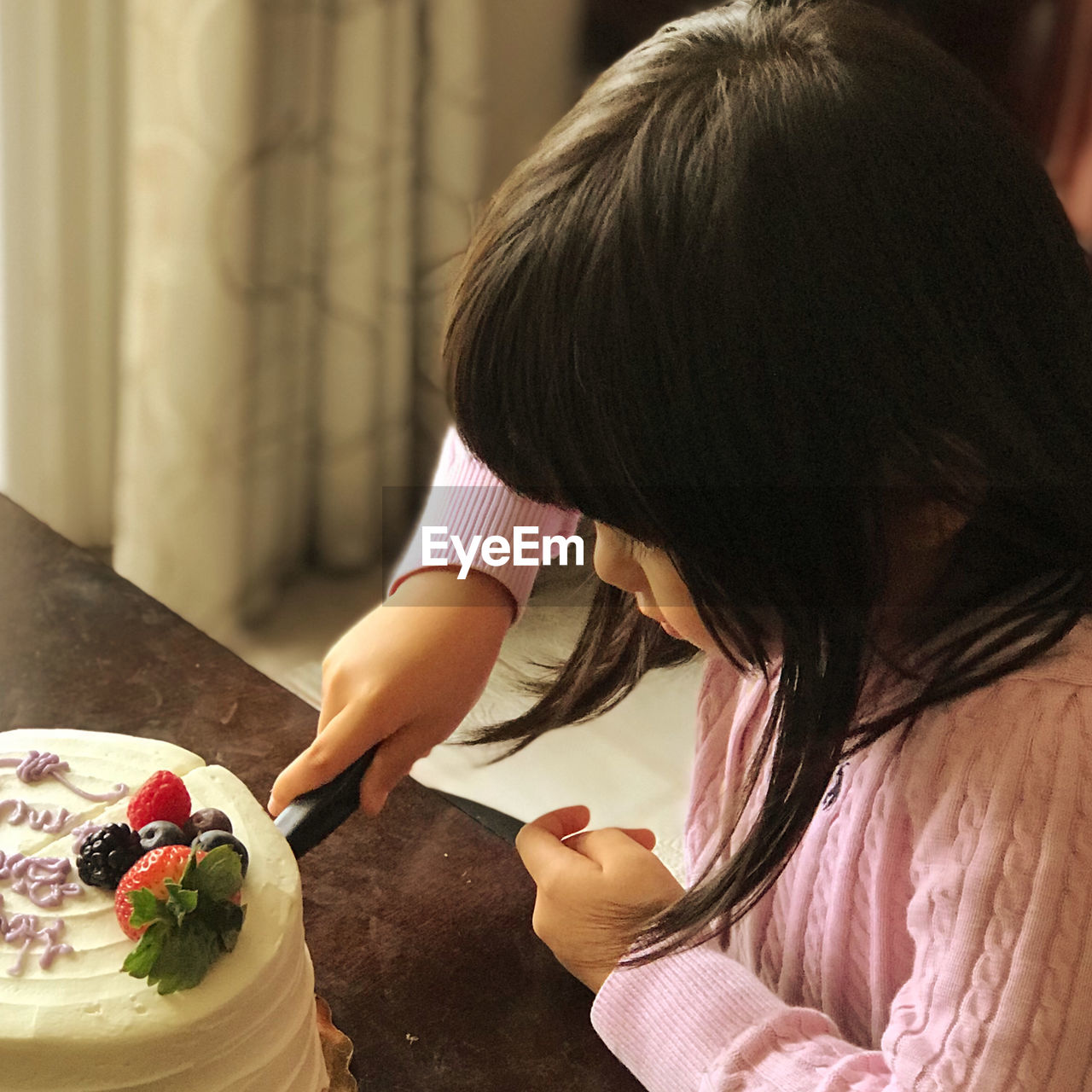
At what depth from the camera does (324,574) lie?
202 cm

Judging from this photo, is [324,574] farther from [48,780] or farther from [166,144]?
[48,780]

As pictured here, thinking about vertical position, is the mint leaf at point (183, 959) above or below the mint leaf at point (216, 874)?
below

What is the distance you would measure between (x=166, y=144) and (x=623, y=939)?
1.36m

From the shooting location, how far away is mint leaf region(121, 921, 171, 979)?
1.64ft

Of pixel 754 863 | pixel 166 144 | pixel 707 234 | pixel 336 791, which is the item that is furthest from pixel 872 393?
pixel 166 144

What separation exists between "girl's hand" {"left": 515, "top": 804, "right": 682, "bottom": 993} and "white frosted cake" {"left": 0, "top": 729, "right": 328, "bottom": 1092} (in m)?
0.13

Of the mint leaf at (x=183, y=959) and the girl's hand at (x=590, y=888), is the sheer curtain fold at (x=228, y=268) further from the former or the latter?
the mint leaf at (x=183, y=959)

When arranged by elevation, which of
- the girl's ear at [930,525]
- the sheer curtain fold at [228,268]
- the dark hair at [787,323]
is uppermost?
the dark hair at [787,323]

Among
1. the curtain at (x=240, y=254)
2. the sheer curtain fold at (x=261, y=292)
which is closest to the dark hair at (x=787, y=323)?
the curtain at (x=240, y=254)

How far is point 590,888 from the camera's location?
66 centimetres

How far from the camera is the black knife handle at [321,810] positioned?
629 mm
